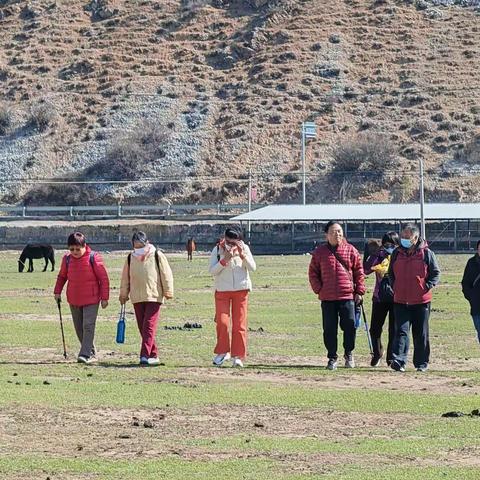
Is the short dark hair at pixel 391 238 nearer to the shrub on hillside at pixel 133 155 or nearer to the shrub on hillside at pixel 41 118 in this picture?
the shrub on hillside at pixel 133 155

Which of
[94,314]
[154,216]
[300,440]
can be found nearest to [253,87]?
[154,216]

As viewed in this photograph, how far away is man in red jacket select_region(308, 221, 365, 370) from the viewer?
1898 cm

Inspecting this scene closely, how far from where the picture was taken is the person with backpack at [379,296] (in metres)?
19.7

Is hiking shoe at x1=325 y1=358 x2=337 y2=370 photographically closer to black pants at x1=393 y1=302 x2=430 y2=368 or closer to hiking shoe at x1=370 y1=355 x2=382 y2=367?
black pants at x1=393 y1=302 x2=430 y2=368

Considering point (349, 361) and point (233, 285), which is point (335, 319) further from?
point (233, 285)

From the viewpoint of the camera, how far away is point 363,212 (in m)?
72.7

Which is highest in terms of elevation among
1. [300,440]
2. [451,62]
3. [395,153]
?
[451,62]

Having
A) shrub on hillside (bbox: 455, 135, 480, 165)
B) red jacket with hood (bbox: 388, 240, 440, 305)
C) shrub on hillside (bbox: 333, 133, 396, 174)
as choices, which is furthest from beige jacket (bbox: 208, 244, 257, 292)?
shrub on hillside (bbox: 455, 135, 480, 165)

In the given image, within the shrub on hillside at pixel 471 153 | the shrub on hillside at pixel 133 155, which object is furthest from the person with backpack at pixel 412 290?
the shrub on hillside at pixel 133 155

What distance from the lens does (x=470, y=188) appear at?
8888cm

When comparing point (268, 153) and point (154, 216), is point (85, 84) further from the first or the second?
point (154, 216)

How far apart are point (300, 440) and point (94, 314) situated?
289 inches

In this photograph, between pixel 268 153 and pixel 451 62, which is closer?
pixel 268 153

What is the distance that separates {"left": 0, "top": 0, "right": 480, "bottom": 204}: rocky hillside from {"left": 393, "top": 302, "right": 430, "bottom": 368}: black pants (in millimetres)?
68521
